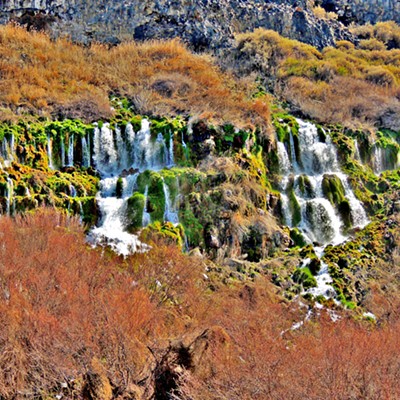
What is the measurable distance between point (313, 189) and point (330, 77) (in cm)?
1553

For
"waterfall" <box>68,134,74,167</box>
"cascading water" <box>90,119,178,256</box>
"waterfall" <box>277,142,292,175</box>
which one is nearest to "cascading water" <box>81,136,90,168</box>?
"cascading water" <box>90,119,178,256</box>

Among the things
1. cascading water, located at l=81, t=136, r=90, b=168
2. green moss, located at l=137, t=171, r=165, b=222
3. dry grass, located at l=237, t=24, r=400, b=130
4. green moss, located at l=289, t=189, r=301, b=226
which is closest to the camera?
green moss, located at l=137, t=171, r=165, b=222

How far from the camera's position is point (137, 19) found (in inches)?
1389

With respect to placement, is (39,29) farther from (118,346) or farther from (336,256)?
(118,346)

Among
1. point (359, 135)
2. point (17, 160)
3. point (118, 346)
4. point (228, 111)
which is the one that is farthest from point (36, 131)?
point (359, 135)

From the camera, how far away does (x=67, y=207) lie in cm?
1828

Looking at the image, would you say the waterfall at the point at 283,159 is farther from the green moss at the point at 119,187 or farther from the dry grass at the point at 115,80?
the green moss at the point at 119,187

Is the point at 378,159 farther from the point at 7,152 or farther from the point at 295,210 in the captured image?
the point at 7,152

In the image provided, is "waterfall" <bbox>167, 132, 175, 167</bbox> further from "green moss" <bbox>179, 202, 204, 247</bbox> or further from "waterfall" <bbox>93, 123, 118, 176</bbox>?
"green moss" <bbox>179, 202, 204, 247</bbox>

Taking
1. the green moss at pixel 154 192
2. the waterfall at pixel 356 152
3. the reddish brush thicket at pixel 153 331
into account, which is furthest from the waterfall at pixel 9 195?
the waterfall at pixel 356 152

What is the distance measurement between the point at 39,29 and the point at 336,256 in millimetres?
26965

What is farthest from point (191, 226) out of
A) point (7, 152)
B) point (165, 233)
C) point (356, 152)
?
point (356, 152)

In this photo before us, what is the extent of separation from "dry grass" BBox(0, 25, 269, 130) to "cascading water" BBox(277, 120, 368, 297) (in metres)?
2.73

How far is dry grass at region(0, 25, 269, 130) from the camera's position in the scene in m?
25.2
